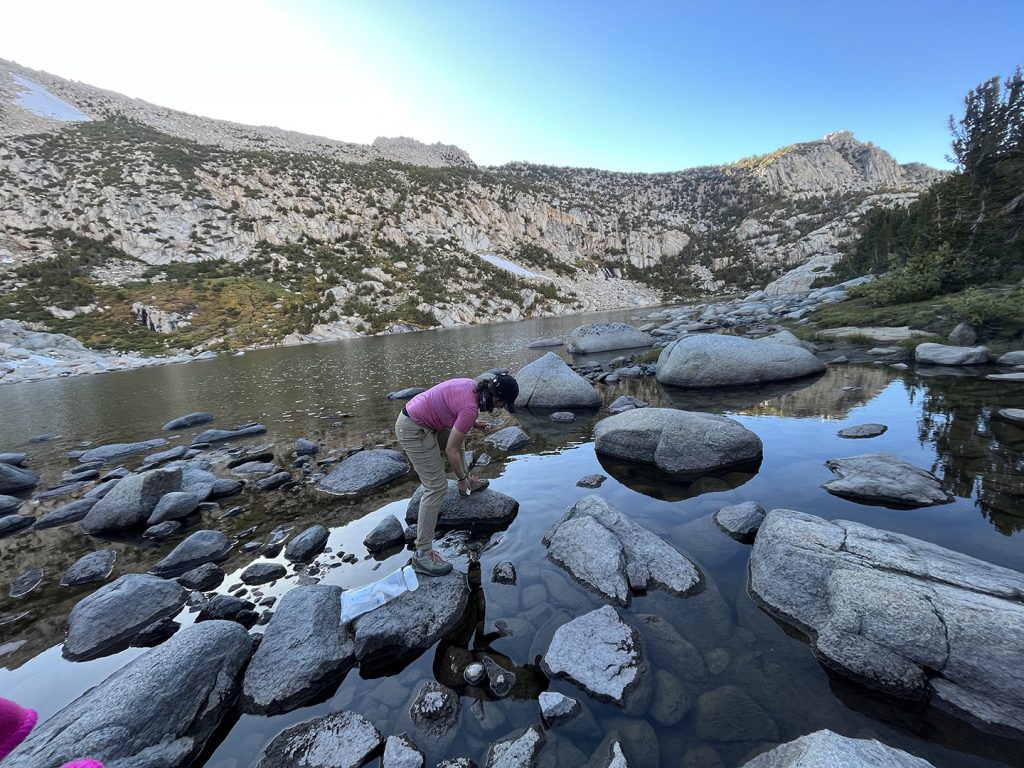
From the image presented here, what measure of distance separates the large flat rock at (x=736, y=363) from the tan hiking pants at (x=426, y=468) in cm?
1286

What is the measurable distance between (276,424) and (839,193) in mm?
→ 198646

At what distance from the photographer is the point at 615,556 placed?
5.99m

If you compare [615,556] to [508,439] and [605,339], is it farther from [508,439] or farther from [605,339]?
[605,339]

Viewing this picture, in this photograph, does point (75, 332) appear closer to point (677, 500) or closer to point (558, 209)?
point (677, 500)

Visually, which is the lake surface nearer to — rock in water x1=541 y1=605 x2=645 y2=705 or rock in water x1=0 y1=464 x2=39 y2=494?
rock in water x1=541 y1=605 x2=645 y2=705

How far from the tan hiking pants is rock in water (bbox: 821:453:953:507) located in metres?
7.22

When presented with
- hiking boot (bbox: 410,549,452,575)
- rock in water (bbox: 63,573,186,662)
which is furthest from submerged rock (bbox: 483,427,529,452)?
rock in water (bbox: 63,573,186,662)

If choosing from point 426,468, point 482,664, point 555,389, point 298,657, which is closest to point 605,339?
point 555,389

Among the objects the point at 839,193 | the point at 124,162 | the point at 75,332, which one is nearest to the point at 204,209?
the point at 124,162

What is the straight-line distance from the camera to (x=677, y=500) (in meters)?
8.03

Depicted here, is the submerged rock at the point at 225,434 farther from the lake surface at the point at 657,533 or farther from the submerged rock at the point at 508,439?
the submerged rock at the point at 508,439

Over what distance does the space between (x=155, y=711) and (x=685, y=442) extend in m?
9.30

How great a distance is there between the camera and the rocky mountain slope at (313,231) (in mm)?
61375

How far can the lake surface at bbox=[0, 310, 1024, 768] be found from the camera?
Result: 3797 mm
